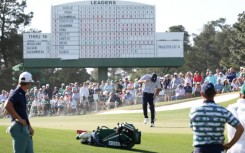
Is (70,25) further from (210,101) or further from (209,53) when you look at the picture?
(209,53)

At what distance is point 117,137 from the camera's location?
14648mm

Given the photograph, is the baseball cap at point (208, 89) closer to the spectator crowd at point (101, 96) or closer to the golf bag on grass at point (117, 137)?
the golf bag on grass at point (117, 137)

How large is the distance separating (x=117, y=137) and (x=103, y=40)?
105 feet

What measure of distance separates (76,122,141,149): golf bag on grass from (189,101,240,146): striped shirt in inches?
257

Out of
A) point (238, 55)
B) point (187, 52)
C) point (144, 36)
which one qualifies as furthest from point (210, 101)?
point (187, 52)

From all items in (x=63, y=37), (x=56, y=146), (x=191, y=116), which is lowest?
(x=56, y=146)

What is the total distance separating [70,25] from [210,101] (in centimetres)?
3864

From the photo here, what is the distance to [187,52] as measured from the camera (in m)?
99.1

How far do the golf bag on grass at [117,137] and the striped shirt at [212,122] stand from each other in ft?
21.4

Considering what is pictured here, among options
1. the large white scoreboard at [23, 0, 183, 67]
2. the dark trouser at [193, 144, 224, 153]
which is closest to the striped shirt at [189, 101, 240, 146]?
the dark trouser at [193, 144, 224, 153]

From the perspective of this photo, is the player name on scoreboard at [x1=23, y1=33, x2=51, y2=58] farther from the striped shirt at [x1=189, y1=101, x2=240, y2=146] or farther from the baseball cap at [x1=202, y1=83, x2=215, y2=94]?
the striped shirt at [x1=189, y1=101, x2=240, y2=146]

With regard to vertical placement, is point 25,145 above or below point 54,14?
below

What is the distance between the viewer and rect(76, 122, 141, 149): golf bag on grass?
1461 cm

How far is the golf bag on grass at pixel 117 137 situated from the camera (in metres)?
14.6
